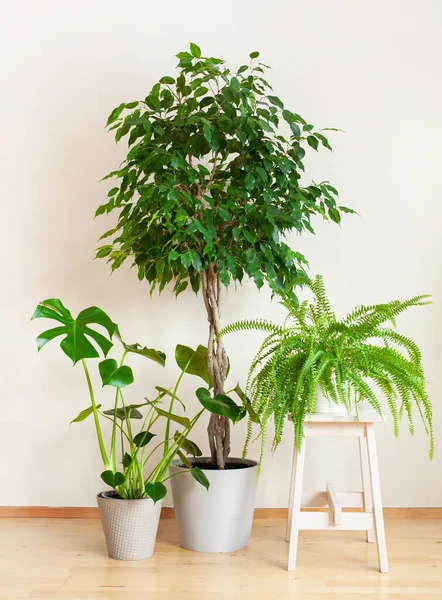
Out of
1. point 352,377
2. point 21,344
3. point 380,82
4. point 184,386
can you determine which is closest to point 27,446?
point 21,344

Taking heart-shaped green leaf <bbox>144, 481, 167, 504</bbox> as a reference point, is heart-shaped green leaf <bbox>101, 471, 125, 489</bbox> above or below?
above

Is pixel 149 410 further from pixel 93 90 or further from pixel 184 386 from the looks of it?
pixel 93 90

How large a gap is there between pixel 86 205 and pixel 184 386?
0.87 meters

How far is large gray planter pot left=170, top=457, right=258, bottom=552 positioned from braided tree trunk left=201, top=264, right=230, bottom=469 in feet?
0.31

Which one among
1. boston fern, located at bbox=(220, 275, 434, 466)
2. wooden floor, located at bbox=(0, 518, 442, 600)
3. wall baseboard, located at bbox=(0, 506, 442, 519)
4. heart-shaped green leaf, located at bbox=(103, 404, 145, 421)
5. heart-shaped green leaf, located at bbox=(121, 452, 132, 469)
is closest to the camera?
wooden floor, located at bbox=(0, 518, 442, 600)

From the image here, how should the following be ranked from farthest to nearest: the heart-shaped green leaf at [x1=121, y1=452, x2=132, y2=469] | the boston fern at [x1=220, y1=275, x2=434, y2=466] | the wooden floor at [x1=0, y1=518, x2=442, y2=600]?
the heart-shaped green leaf at [x1=121, y1=452, x2=132, y2=469]
the boston fern at [x1=220, y1=275, x2=434, y2=466]
the wooden floor at [x1=0, y1=518, x2=442, y2=600]

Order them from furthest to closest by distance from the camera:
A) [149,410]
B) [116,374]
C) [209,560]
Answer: [149,410] → [209,560] → [116,374]

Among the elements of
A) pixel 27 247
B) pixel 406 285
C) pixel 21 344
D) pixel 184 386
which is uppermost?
pixel 27 247

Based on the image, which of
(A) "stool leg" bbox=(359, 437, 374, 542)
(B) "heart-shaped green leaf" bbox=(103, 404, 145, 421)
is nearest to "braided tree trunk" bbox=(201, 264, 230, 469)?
(B) "heart-shaped green leaf" bbox=(103, 404, 145, 421)

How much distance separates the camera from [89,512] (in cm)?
292

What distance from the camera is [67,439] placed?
9.64ft

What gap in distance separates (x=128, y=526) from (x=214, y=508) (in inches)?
11.7

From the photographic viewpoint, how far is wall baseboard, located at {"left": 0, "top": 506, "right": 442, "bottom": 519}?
2.91m

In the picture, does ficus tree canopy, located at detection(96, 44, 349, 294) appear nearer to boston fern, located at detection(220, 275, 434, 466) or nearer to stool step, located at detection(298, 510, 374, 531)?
boston fern, located at detection(220, 275, 434, 466)
